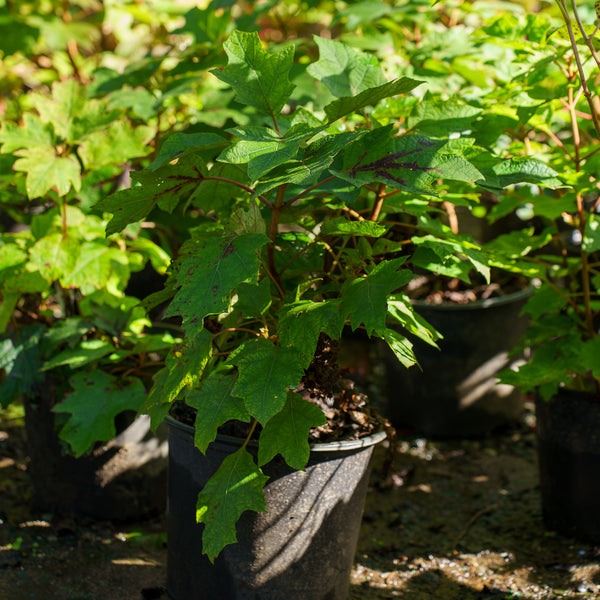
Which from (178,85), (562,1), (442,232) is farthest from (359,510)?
(178,85)

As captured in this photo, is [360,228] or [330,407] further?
[330,407]

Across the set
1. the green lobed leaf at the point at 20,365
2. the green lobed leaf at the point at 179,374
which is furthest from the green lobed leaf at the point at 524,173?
the green lobed leaf at the point at 20,365

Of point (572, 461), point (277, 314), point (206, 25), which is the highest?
point (206, 25)

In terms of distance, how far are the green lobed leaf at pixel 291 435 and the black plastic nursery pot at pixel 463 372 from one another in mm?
1340

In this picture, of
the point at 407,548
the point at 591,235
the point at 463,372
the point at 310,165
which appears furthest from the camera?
the point at 463,372

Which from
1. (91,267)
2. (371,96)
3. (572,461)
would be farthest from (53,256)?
(572,461)

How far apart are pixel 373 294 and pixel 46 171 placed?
983 millimetres

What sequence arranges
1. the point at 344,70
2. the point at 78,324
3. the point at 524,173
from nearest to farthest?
the point at 524,173
the point at 344,70
the point at 78,324

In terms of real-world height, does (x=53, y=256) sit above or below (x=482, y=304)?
above

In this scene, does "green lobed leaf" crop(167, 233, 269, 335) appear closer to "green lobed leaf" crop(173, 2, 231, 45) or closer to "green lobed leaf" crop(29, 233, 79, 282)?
"green lobed leaf" crop(29, 233, 79, 282)

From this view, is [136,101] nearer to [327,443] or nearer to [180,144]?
[180,144]

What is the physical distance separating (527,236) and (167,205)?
1.02 m

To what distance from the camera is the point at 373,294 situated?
115 centimetres

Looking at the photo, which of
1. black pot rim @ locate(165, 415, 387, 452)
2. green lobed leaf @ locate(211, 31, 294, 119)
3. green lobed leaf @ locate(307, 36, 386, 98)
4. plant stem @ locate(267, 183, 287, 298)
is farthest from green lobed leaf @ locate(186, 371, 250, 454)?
green lobed leaf @ locate(307, 36, 386, 98)
